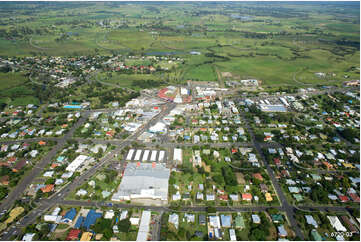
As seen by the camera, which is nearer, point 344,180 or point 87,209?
point 87,209

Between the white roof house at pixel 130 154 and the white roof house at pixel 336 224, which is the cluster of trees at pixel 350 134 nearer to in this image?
the white roof house at pixel 336 224

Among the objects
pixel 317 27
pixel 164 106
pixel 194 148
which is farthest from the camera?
pixel 317 27

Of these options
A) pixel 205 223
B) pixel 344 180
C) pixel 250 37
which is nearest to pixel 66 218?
pixel 205 223

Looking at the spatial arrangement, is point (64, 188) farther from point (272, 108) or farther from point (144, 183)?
point (272, 108)

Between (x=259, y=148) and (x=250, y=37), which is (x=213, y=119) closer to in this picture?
(x=259, y=148)

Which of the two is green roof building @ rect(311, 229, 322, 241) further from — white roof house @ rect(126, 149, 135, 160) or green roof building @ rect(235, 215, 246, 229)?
white roof house @ rect(126, 149, 135, 160)

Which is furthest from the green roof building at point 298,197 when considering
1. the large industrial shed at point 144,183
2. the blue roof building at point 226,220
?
the large industrial shed at point 144,183

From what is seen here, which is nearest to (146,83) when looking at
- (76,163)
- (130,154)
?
(130,154)
